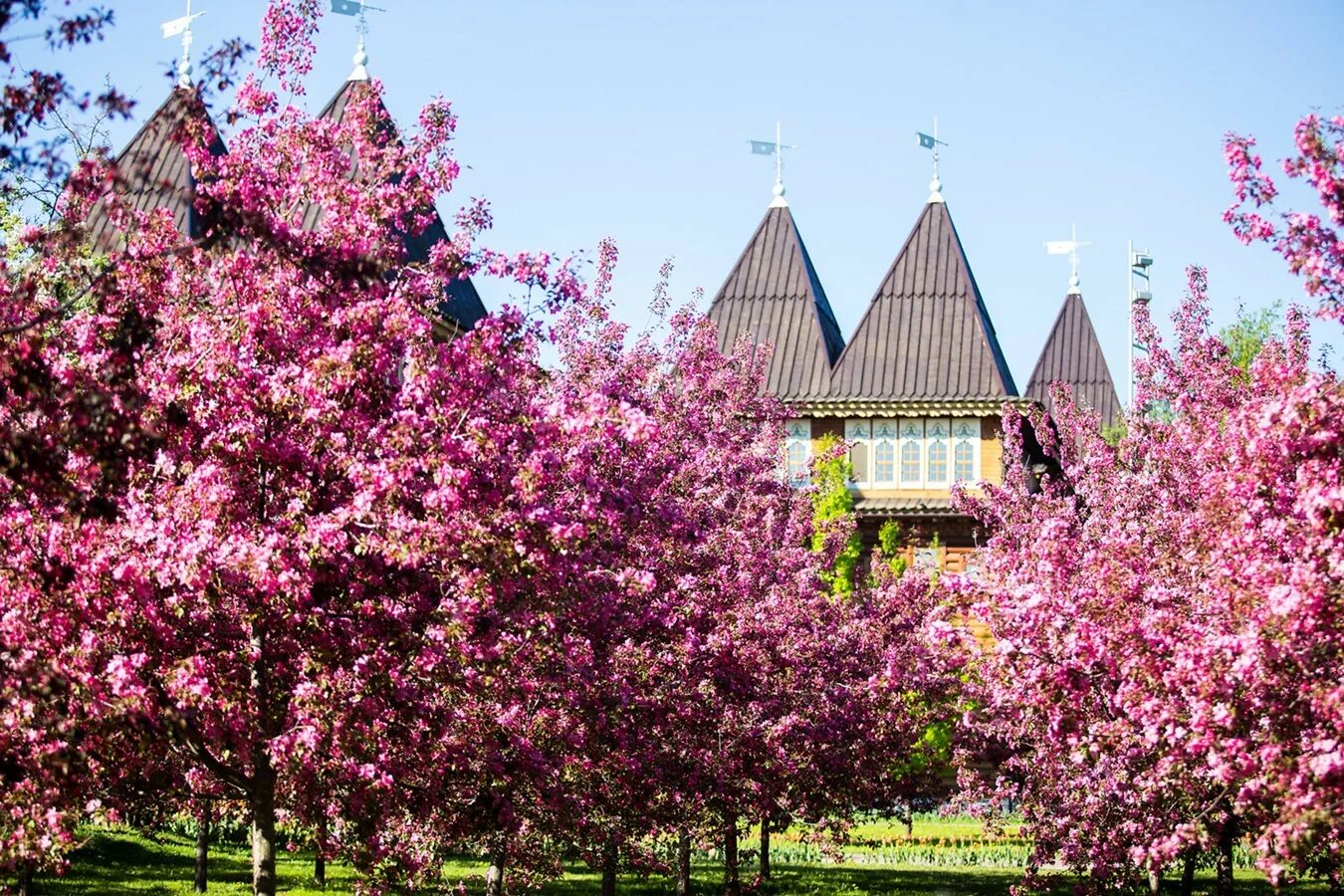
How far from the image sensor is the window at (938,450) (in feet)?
167

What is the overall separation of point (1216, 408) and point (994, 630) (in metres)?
6.30

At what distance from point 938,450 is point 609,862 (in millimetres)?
36256

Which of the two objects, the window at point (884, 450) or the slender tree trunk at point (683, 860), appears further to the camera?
the window at point (884, 450)

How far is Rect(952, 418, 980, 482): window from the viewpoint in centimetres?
5062

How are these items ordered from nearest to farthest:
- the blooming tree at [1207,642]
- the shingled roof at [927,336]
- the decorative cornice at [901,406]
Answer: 1. the blooming tree at [1207,642]
2. the decorative cornice at [901,406]
3. the shingled roof at [927,336]

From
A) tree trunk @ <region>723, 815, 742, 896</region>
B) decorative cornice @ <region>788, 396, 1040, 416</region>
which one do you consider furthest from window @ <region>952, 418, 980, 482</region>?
tree trunk @ <region>723, 815, 742, 896</region>

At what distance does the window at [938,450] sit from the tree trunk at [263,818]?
135 feet

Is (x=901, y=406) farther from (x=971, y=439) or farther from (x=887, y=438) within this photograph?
(x=971, y=439)

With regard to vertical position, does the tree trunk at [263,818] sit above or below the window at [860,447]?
below

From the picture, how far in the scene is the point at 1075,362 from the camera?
64.6 meters

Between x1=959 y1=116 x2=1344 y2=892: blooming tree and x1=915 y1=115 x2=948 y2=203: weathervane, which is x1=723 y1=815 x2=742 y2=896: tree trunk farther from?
x1=915 y1=115 x2=948 y2=203: weathervane

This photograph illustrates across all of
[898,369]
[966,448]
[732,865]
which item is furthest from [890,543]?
[732,865]

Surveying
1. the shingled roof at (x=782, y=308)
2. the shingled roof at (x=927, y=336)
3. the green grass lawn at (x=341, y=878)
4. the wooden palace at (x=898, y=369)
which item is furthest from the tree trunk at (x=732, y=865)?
the shingled roof at (x=782, y=308)

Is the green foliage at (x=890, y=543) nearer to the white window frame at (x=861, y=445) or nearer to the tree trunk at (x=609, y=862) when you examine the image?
the white window frame at (x=861, y=445)
